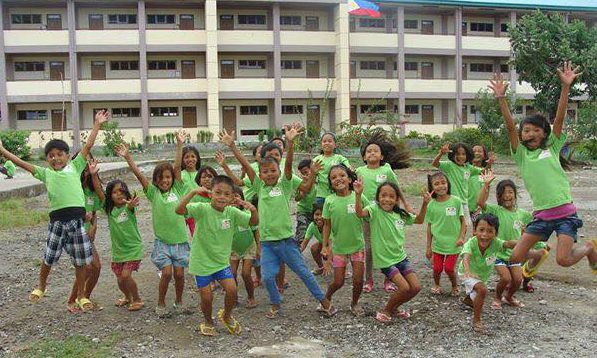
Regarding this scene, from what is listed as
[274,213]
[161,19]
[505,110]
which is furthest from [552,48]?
[161,19]

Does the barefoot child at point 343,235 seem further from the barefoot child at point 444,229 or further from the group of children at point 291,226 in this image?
the barefoot child at point 444,229

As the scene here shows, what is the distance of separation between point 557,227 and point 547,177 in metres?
0.39

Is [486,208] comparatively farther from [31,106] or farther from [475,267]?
[31,106]

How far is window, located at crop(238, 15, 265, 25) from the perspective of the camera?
36.2 meters

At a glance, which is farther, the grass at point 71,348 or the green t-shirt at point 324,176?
the green t-shirt at point 324,176

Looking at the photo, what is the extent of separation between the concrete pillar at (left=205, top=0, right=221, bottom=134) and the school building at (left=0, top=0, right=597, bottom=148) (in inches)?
2.4

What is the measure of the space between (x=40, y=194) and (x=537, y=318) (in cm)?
1304

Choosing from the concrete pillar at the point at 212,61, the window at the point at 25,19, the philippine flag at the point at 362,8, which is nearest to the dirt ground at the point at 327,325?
the concrete pillar at the point at 212,61

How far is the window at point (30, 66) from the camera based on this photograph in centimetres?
3462

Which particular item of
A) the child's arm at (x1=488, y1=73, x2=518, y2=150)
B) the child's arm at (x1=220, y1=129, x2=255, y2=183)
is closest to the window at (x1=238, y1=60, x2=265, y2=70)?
the child's arm at (x1=220, y1=129, x2=255, y2=183)

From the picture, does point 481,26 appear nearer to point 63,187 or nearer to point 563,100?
point 563,100

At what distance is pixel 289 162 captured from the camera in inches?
210

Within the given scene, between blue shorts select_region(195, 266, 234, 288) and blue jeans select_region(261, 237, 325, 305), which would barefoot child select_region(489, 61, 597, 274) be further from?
blue shorts select_region(195, 266, 234, 288)

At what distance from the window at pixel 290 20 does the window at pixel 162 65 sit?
7.05 metres
